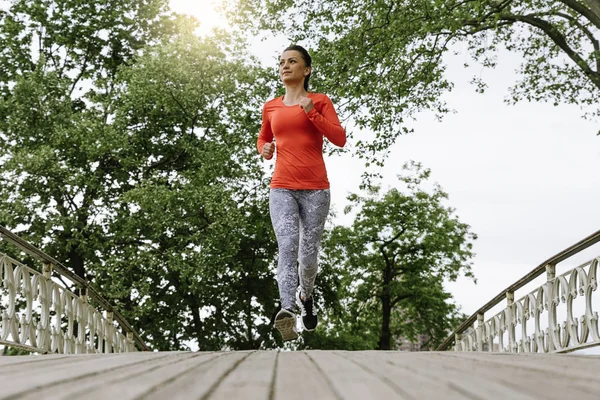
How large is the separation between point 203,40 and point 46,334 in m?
15.3

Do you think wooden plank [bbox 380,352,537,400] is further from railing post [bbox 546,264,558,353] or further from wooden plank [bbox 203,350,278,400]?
railing post [bbox 546,264,558,353]

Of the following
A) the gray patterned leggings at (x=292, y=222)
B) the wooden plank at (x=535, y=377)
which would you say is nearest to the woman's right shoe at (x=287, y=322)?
the gray patterned leggings at (x=292, y=222)

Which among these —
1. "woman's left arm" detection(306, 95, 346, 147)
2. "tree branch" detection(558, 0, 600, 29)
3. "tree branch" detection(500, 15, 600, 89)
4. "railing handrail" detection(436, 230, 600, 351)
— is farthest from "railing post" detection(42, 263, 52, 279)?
"tree branch" detection(500, 15, 600, 89)

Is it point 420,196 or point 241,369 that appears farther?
point 420,196

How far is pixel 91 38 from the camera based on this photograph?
76.0 feet

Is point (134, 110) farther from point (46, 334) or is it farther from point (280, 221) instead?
point (280, 221)

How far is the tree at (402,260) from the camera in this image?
30.0 m

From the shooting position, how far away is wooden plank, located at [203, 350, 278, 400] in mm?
1291

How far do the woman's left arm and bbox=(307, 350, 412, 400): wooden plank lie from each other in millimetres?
3086

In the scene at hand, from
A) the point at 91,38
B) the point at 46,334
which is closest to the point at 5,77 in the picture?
the point at 91,38

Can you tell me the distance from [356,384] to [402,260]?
3039 cm

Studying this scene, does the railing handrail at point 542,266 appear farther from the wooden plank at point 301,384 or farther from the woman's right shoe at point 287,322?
the wooden plank at point 301,384

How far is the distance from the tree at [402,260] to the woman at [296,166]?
24.2m

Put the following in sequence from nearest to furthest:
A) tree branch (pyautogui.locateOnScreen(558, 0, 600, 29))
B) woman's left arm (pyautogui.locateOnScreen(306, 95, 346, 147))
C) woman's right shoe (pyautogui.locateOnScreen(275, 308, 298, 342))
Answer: woman's right shoe (pyautogui.locateOnScreen(275, 308, 298, 342)), woman's left arm (pyautogui.locateOnScreen(306, 95, 346, 147)), tree branch (pyautogui.locateOnScreen(558, 0, 600, 29))
